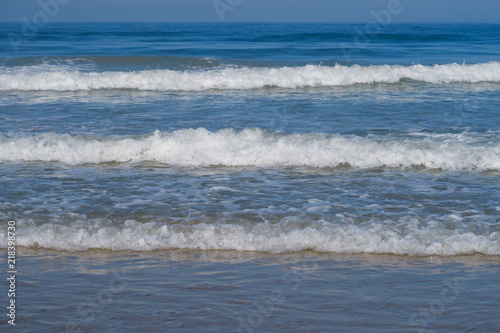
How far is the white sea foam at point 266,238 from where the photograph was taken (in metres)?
5.19

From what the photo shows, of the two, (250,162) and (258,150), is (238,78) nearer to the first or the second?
(258,150)

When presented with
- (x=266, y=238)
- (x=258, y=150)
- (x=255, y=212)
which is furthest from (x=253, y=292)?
(x=258, y=150)

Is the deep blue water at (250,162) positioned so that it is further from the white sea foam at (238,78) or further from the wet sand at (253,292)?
the wet sand at (253,292)

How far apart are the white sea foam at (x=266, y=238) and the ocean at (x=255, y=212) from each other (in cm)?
2

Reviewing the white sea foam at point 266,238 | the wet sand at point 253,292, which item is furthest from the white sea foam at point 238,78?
the wet sand at point 253,292

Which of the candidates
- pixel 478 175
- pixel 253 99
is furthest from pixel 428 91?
pixel 478 175

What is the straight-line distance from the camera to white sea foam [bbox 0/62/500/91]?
1645 centimetres

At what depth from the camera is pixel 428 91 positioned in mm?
15414

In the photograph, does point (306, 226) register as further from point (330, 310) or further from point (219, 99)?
point (219, 99)

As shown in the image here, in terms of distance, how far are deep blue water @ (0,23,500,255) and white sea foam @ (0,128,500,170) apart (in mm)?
30

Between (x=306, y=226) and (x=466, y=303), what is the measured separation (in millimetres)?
1945

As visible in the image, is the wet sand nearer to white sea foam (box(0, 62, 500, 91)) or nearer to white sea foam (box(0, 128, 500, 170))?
white sea foam (box(0, 128, 500, 170))

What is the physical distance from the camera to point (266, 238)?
5.36m

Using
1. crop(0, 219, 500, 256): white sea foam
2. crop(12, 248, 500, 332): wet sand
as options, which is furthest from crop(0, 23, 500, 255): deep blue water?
crop(12, 248, 500, 332): wet sand
